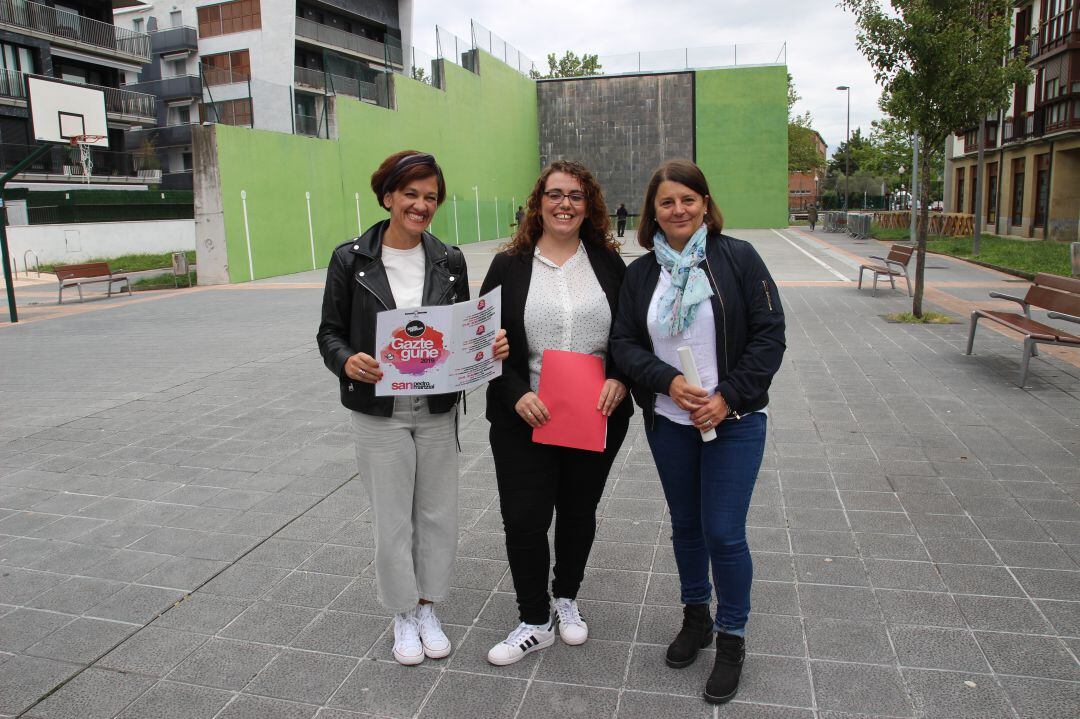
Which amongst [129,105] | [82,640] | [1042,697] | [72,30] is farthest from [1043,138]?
[72,30]

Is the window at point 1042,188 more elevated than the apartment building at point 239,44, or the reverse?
the apartment building at point 239,44

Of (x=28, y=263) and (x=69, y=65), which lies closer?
(x=28, y=263)

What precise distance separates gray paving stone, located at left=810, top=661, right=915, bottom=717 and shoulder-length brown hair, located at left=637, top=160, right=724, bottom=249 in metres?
1.63

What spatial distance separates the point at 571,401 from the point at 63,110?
59.4 feet

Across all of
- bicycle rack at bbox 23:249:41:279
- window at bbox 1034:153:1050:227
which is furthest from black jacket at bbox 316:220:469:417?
window at bbox 1034:153:1050:227

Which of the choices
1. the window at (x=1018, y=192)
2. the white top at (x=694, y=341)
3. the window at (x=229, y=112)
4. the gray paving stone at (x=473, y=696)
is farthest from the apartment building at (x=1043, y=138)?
the gray paving stone at (x=473, y=696)

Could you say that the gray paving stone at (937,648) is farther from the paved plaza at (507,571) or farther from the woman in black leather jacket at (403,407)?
the woman in black leather jacket at (403,407)

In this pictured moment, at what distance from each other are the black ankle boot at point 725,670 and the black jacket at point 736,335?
82cm

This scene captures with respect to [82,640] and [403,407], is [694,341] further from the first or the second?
[82,640]

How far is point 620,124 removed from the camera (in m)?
43.8

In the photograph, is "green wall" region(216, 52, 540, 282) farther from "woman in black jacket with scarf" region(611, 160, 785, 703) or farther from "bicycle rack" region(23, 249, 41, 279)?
"woman in black jacket with scarf" region(611, 160, 785, 703)

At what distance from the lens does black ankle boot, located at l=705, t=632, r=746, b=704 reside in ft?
9.30

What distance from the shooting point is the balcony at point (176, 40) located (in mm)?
45688

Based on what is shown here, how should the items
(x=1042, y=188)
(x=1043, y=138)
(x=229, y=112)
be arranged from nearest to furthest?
(x=229, y=112) < (x=1043, y=138) < (x=1042, y=188)
